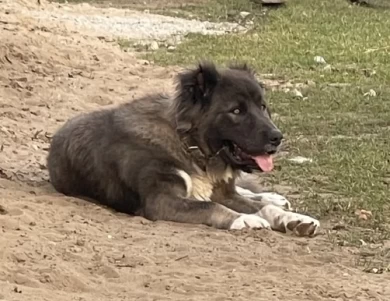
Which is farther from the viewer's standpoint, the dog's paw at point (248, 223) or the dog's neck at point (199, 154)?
the dog's neck at point (199, 154)

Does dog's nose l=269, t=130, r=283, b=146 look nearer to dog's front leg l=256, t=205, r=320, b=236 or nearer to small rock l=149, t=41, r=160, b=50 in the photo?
dog's front leg l=256, t=205, r=320, b=236

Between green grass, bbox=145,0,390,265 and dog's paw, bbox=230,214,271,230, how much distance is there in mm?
488

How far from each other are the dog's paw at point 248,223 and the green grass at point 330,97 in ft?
1.60

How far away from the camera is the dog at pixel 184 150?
751 centimetres

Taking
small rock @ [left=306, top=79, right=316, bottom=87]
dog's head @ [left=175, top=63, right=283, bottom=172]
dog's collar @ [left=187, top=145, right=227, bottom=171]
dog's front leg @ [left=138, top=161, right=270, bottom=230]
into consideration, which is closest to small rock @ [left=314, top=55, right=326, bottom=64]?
small rock @ [left=306, top=79, right=316, bottom=87]

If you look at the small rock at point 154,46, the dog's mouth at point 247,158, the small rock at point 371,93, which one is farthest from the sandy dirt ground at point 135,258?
the small rock at point 154,46

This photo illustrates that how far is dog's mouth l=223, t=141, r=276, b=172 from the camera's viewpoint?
24.9 ft

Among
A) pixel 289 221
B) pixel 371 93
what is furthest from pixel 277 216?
pixel 371 93

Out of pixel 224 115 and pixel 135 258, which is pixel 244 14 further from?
pixel 135 258

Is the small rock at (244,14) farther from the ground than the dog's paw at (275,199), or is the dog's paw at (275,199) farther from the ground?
the dog's paw at (275,199)

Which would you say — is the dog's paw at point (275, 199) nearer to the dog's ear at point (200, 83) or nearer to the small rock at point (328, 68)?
the dog's ear at point (200, 83)

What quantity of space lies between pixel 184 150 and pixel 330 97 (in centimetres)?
517

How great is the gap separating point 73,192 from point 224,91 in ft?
4.70

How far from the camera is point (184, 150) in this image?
7719 millimetres
